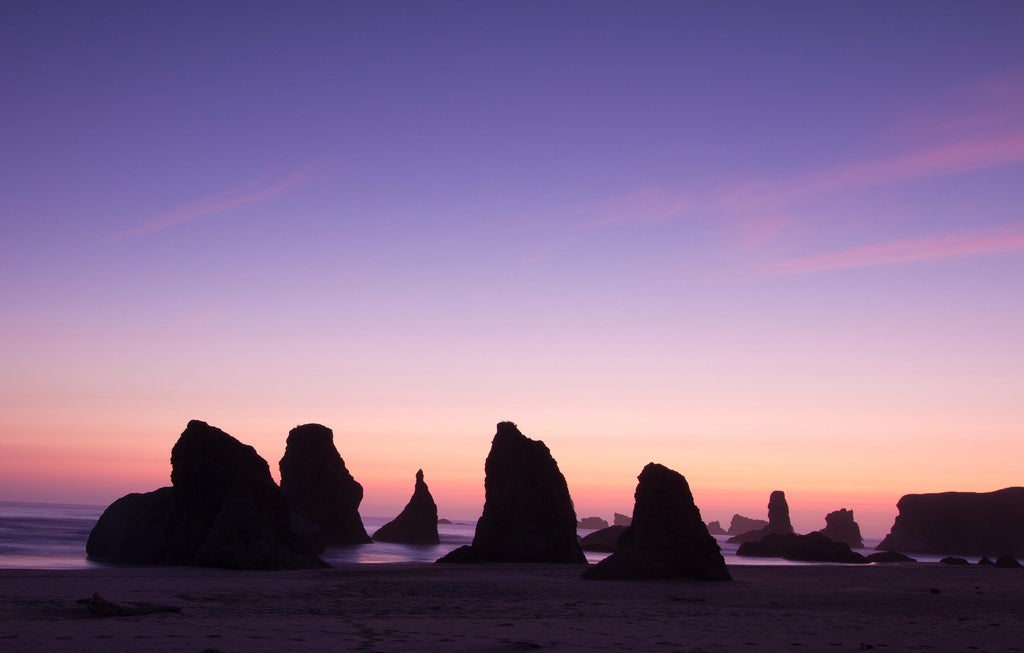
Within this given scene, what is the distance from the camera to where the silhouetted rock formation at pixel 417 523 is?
345 ft

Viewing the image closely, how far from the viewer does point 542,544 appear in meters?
51.2

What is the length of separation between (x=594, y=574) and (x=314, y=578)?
36.9 feet

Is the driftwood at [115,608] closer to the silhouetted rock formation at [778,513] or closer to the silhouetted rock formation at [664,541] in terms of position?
the silhouetted rock formation at [664,541]

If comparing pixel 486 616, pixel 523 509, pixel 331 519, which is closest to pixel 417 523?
pixel 331 519

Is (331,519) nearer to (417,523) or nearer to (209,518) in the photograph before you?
(417,523)

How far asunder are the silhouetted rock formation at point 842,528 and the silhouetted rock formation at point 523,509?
121027mm

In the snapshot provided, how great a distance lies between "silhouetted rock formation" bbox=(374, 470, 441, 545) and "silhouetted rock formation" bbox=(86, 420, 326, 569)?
58.9 meters

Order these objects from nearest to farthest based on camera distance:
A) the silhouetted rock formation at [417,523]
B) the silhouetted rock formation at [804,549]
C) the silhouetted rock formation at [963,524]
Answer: the silhouetted rock formation at [804,549] < the silhouetted rock formation at [417,523] < the silhouetted rock formation at [963,524]

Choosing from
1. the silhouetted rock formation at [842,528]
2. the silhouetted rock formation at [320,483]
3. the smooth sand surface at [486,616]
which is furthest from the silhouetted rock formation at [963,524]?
the smooth sand surface at [486,616]

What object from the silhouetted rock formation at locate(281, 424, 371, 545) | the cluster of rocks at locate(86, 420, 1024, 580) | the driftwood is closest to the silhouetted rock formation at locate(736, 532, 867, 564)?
the cluster of rocks at locate(86, 420, 1024, 580)

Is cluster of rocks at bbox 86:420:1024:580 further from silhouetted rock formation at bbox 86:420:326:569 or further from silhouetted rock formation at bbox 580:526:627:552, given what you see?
silhouetted rock formation at bbox 580:526:627:552

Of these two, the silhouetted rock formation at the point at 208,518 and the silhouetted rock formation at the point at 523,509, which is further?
the silhouetted rock formation at the point at 523,509

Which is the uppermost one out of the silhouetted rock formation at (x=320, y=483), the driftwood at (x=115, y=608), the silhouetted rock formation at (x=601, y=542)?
the silhouetted rock formation at (x=320, y=483)

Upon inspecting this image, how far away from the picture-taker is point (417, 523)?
349ft
